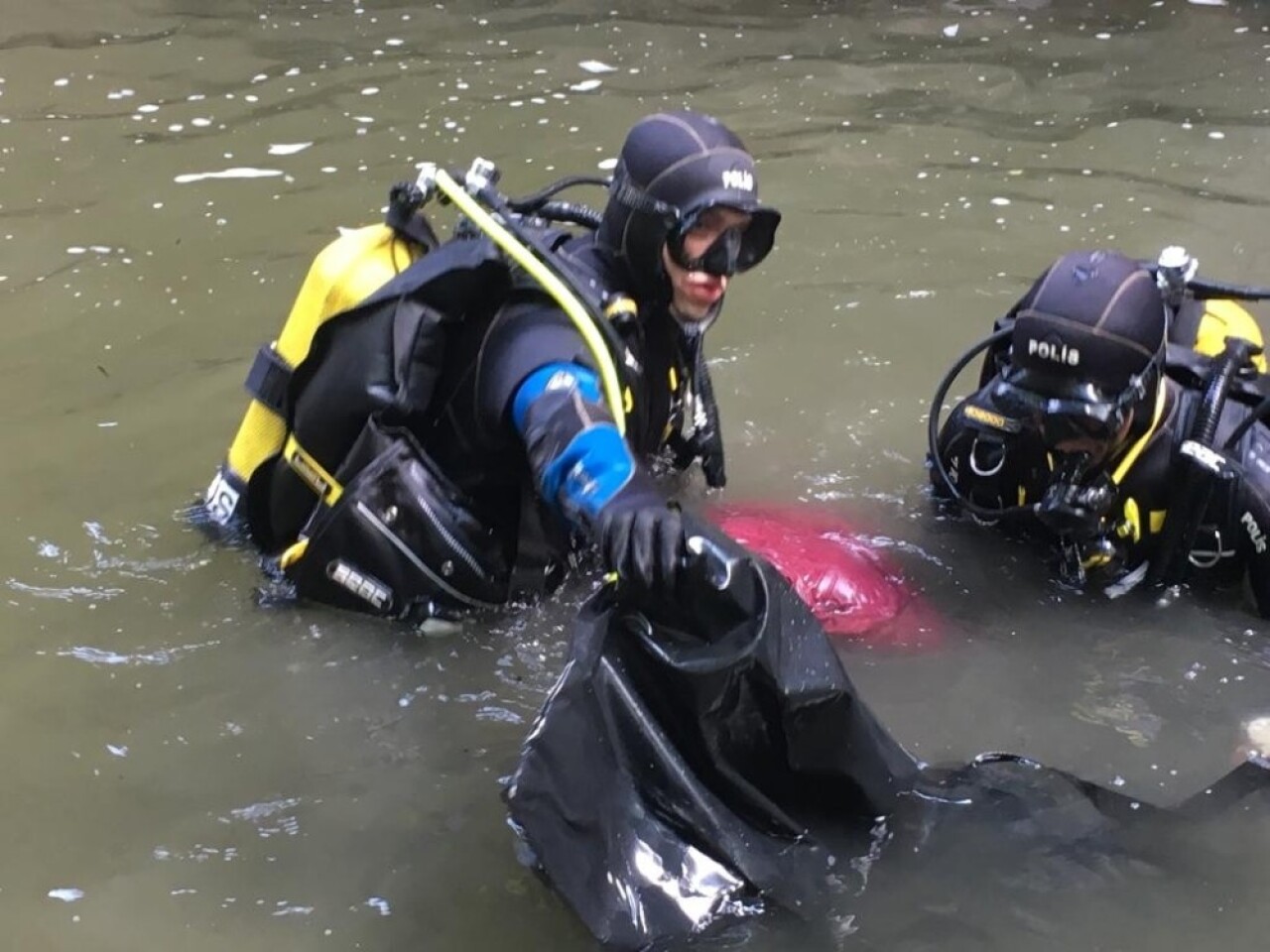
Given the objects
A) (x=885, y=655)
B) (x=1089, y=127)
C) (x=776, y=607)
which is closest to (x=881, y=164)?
(x=1089, y=127)

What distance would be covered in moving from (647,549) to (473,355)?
1.01 m

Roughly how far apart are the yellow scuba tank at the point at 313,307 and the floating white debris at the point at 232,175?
3.37 m

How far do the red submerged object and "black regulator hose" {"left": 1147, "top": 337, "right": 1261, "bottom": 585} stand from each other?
0.63m

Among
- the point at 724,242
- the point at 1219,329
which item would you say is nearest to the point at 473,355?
the point at 724,242

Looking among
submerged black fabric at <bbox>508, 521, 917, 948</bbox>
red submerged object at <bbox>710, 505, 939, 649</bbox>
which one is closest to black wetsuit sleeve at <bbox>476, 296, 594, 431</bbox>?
submerged black fabric at <bbox>508, 521, 917, 948</bbox>

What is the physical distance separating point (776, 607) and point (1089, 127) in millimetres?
5782

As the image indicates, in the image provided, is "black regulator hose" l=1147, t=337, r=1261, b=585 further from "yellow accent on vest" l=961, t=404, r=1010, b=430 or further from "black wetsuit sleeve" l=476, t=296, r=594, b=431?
"black wetsuit sleeve" l=476, t=296, r=594, b=431

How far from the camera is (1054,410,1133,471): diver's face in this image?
312 centimetres

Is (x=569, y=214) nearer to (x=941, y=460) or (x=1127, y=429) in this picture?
(x=941, y=460)

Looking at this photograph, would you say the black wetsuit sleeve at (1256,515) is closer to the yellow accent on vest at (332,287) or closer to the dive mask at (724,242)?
the dive mask at (724,242)

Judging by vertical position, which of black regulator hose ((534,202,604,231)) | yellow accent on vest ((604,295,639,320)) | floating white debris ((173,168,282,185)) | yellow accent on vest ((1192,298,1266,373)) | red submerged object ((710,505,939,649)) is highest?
black regulator hose ((534,202,604,231))

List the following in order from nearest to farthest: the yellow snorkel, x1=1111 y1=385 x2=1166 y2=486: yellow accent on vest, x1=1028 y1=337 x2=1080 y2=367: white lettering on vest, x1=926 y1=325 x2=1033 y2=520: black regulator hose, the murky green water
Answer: the yellow snorkel < the murky green water < x1=1028 y1=337 x2=1080 y2=367: white lettering on vest < x1=1111 y1=385 x2=1166 y2=486: yellow accent on vest < x1=926 y1=325 x2=1033 y2=520: black regulator hose

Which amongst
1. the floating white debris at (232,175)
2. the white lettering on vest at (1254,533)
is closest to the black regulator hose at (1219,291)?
the white lettering on vest at (1254,533)

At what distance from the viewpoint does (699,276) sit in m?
2.96
